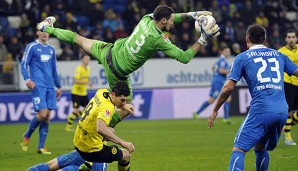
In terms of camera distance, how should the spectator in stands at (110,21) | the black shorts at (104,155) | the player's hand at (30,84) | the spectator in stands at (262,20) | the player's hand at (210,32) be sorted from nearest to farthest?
the black shorts at (104,155), the player's hand at (210,32), the player's hand at (30,84), the spectator in stands at (110,21), the spectator in stands at (262,20)

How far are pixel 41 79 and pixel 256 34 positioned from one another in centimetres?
685

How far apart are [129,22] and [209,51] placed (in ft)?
11.6

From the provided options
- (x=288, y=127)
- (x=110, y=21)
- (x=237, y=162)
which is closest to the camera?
(x=237, y=162)

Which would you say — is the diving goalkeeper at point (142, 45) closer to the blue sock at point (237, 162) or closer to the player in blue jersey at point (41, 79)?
the blue sock at point (237, 162)

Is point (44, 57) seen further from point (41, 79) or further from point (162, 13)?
point (162, 13)

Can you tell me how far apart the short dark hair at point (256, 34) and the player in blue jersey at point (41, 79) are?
262 inches

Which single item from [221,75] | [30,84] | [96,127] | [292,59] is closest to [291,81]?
[292,59]

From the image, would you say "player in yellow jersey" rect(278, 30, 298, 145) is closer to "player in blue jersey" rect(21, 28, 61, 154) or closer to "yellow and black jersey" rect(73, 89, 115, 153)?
"player in blue jersey" rect(21, 28, 61, 154)

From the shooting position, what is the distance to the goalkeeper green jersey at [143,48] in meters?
11.4

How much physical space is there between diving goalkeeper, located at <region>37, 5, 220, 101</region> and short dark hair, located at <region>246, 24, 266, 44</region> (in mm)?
907

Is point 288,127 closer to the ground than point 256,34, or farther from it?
closer to the ground

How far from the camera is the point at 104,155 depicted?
1037cm

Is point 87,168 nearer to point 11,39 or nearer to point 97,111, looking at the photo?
point 97,111

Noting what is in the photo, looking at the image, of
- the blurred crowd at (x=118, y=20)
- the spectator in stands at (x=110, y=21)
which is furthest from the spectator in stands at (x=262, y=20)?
the spectator in stands at (x=110, y=21)
